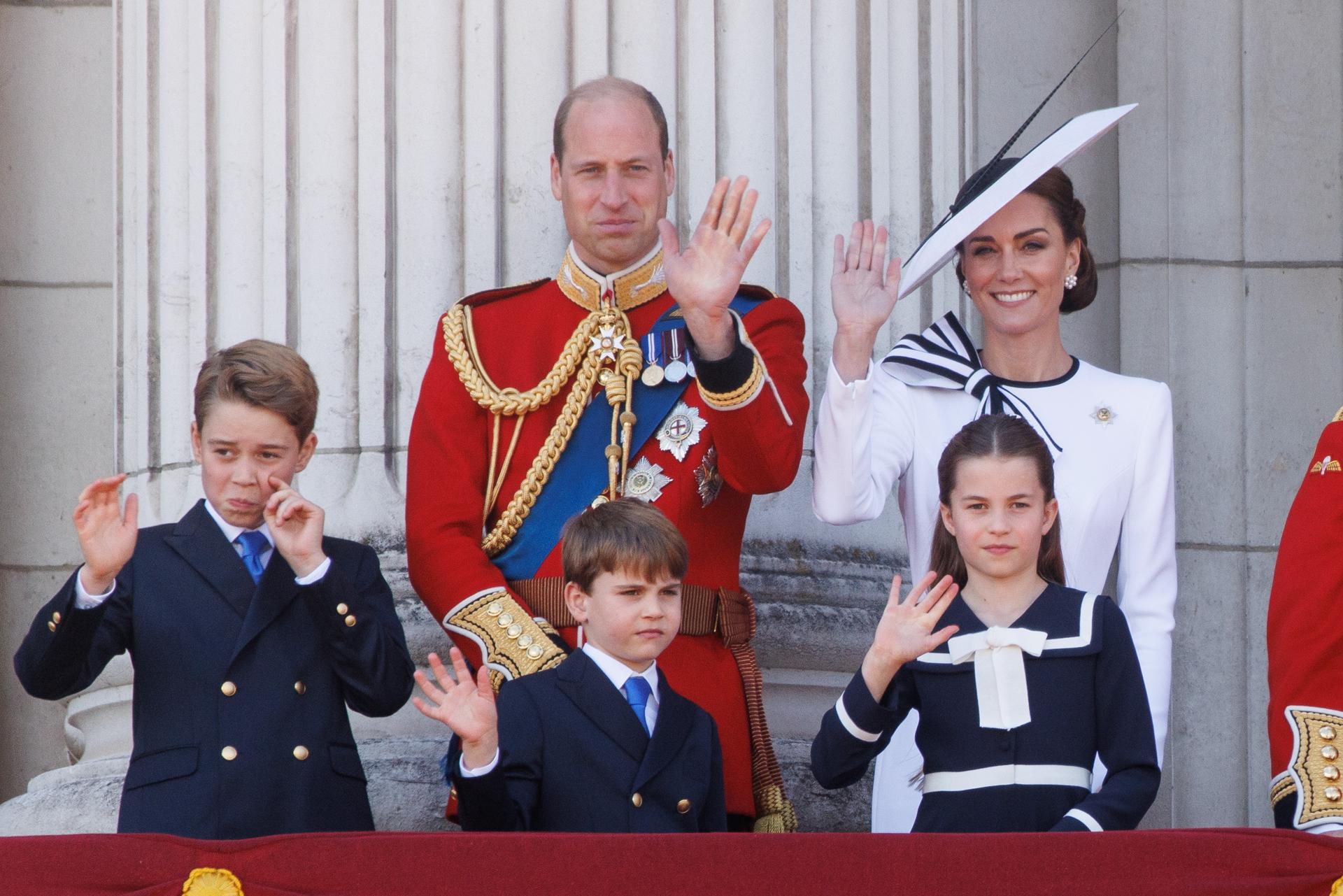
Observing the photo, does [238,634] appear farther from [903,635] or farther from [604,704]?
[903,635]

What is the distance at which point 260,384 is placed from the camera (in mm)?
3859

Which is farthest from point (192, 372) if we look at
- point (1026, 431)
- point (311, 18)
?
point (1026, 431)

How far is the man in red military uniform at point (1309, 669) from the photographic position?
360 centimetres

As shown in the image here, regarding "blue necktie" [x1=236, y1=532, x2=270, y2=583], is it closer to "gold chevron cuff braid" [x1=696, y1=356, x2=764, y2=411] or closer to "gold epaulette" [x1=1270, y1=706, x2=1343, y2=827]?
"gold chevron cuff braid" [x1=696, y1=356, x2=764, y2=411]

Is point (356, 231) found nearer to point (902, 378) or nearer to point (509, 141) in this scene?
point (509, 141)

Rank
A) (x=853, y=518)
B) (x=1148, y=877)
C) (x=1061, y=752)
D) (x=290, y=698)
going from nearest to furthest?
(x=1148, y=877)
(x=1061, y=752)
(x=290, y=698)
(x=853, y=518)

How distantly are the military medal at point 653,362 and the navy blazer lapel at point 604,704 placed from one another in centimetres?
69

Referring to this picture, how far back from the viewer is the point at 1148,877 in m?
3.08

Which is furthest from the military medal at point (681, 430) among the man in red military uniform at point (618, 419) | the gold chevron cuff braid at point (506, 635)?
the gold chevron cuff braid at point (506, 635)

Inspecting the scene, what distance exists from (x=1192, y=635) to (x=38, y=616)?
13.0ft

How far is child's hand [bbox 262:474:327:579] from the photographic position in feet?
12.0

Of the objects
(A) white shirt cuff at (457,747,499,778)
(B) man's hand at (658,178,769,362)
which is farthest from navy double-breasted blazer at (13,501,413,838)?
(B) man's hand at (658,178,769,362)

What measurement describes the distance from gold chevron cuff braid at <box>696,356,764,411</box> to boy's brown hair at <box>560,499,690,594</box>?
226mm

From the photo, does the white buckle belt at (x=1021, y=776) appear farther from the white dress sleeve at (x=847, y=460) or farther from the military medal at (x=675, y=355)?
the military medal at (x=675, y=355)
